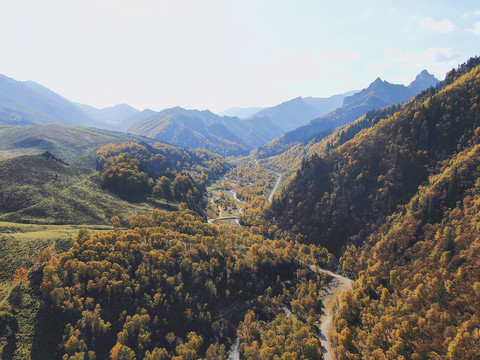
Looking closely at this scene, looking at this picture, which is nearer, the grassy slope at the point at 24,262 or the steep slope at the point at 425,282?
the grassy slope at the point at 24,262

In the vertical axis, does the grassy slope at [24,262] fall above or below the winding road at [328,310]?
above

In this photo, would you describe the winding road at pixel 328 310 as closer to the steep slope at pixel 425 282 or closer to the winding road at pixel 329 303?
the winding road at pixel 329 303

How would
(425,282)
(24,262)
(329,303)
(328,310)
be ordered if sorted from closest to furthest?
(24,262)
(425,282)
(328,310)
(329,303)

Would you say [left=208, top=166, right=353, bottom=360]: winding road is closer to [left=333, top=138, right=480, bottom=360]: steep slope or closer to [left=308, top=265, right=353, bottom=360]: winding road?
[left=308, top=265, right=353, bottom=360]: winding road

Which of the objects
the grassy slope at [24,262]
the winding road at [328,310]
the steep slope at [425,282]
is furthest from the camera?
the winding road at [328,310]

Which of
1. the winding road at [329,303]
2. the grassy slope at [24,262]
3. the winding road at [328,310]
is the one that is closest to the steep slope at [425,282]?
the winding road at [329,303]

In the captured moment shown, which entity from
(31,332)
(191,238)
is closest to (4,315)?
(31,332)

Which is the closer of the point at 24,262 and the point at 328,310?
the point at 24,262

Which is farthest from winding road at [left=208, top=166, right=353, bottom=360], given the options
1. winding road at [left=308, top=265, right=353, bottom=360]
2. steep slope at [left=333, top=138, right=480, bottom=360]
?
steep slope at [left=333, top=138, right=480, bottom=360]

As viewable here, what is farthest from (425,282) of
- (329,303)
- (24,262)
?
(24,262)

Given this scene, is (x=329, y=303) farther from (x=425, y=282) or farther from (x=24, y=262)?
(x=24, y=262)

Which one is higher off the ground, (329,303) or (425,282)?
(425,282)

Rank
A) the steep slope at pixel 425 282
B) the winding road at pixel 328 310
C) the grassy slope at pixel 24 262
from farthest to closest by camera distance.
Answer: the winding road at pixel 328 310 → the steep slope at pixel 425 282 → the grassy slope at pixel 24 262
